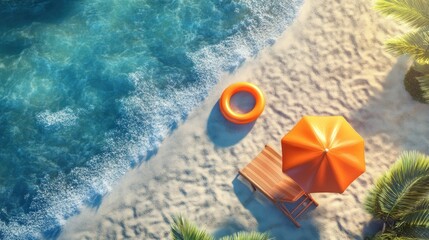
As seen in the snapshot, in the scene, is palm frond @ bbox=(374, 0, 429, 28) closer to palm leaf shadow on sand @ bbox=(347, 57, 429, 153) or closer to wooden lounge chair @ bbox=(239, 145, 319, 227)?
palm leaf shadow on sand @ bbox=(347, 57, 429, 153)

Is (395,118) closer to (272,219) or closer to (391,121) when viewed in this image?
(391,121)

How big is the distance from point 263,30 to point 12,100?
7.54m

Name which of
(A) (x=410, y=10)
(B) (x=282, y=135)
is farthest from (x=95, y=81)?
(A) (x=410, y=10)

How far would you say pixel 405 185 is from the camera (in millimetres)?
8898

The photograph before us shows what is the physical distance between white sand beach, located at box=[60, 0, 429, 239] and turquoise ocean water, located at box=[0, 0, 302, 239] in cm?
52

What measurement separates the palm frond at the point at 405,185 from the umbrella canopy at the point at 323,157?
0.64m

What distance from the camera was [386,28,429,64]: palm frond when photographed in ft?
33.5

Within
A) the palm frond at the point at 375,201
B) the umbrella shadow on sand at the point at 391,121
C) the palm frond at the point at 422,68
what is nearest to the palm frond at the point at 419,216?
the palm frond at the point at 375,201

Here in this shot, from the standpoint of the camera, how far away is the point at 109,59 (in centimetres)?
1352

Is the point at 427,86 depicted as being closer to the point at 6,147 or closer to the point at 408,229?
the point at 408,229

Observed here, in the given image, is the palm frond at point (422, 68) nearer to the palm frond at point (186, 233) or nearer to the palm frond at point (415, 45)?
the palm frond at point (415, 45)

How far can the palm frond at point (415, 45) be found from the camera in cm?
1022

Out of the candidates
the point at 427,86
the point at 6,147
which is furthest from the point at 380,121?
the point at 6,147

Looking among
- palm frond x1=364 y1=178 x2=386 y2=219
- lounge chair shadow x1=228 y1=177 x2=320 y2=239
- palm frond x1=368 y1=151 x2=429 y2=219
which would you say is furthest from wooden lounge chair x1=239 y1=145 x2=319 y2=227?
palm frond x1=368 y1=151 x2=429 y2=219
